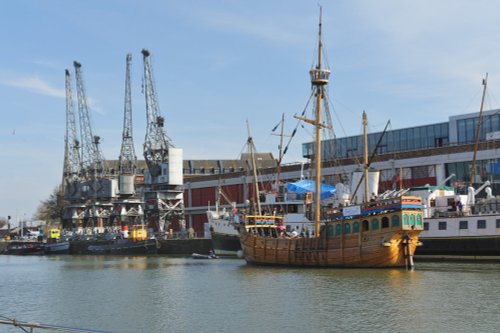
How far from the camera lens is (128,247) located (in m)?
107

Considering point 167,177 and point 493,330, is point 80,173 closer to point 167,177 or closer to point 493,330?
point 167,177

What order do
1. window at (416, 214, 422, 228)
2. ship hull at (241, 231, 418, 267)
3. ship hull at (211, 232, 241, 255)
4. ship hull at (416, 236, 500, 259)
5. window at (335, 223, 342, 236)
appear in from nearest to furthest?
window at (416, 214, 422, 228)
ship hull at (241, 231, 418, 267)
window at (335, 223, 342, 236)
ship hull at (416, 236, 500, 259)
ship hull at (211, 232, 241, 255)

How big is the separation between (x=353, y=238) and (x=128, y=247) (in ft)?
196

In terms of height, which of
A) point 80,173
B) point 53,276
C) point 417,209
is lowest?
point 53,276

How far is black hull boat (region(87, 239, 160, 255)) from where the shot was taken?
104 meters

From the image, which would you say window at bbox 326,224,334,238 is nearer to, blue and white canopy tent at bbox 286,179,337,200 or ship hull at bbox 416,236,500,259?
ship hull at bbox 416,236,500,259

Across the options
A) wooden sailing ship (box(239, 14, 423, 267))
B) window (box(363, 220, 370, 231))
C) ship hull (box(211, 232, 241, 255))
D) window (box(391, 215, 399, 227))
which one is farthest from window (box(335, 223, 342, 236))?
ship hull (box(211, 232, 241, 255))

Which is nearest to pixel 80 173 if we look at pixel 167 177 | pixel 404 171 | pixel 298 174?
pixel 167 177

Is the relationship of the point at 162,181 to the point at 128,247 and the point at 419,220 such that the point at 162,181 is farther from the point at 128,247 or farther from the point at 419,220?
the point at 419,220

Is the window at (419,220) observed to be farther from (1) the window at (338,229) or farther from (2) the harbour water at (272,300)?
(1) the window at (338,229)

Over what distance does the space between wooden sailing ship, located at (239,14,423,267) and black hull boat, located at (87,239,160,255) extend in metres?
44.4

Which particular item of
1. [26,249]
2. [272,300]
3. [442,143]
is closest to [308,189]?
[272,300]

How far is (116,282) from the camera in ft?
174

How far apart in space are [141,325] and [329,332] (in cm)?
853
